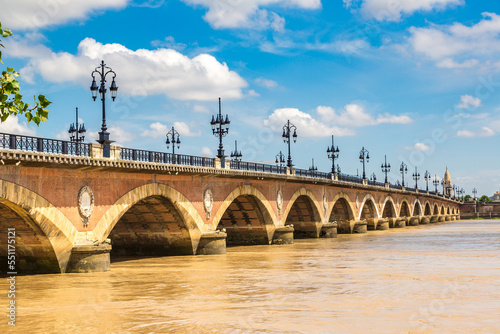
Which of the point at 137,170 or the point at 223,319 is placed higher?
the point at 137,170

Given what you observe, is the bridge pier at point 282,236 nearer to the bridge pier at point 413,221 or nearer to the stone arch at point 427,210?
the bridge pier at point 413,221

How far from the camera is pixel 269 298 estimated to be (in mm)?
16016

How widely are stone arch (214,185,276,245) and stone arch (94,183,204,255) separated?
730 centimetres

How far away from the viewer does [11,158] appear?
60.3 ft

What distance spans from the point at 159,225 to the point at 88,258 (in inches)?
350

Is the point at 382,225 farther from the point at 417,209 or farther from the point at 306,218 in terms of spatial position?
the point at 417,209

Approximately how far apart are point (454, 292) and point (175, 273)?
1102cm

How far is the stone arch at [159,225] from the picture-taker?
93.3ft

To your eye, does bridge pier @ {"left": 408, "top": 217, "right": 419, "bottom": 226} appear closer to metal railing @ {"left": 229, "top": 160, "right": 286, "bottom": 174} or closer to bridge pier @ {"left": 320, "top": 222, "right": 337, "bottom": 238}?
bridge pier @ {"left": 320, "top": 222, "right": 337, "bottom": 238}

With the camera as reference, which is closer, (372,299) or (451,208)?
(372,299)

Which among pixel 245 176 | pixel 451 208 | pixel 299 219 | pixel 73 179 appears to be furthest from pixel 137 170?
pixel 451 208

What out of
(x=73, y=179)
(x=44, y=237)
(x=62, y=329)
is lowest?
(x=62, y=329)

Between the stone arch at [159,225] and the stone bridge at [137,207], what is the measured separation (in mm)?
56

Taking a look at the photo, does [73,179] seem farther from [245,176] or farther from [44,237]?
[245,176]
